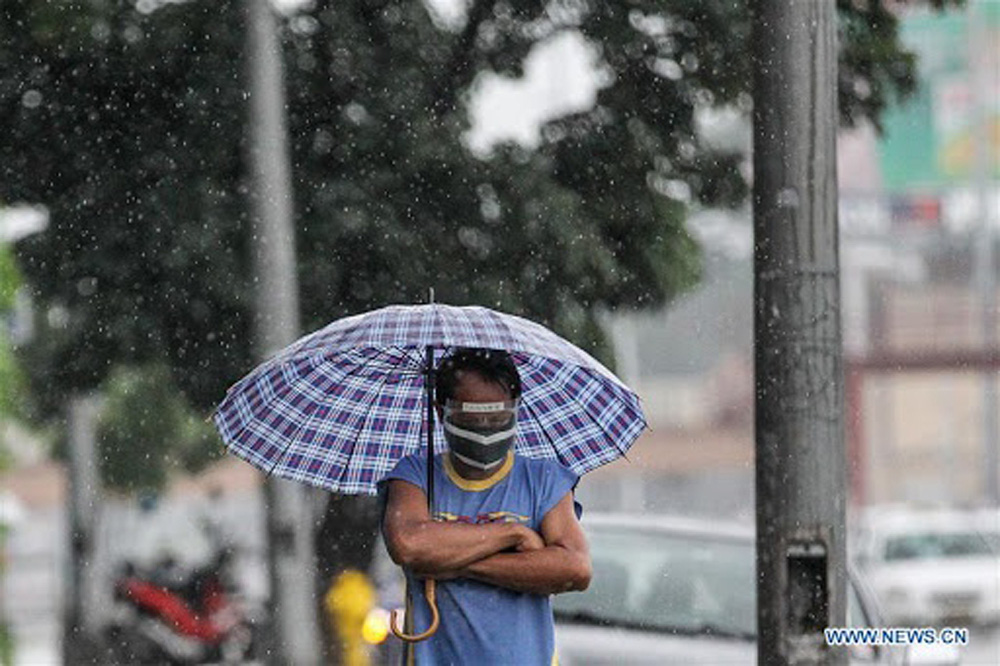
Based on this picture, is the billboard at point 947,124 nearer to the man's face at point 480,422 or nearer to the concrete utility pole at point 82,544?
the concrete utility pole at point 82,544

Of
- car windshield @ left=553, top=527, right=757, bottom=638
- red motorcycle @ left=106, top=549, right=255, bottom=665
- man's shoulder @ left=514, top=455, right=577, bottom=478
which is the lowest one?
red motorcycle @ left=106, top=549, right=255, bottom=665

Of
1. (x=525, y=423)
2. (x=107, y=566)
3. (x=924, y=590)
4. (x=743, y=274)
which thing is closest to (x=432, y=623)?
(x=525, y=423)

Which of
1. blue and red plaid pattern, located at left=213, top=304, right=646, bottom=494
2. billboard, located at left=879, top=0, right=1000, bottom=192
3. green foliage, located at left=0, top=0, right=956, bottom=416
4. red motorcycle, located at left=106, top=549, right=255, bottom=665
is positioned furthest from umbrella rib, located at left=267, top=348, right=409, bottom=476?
billboard, located at left=879, top=0, right=1000, bottom=192

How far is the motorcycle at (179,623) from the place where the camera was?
15.7 meters

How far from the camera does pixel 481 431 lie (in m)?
4.64

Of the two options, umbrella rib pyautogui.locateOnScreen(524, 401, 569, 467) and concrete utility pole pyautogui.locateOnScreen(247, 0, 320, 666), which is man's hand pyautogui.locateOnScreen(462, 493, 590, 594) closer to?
umbrella rib pyautogui.locateOnScreen(524, 401, 569, 467)

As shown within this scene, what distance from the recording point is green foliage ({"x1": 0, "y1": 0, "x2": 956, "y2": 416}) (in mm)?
10297

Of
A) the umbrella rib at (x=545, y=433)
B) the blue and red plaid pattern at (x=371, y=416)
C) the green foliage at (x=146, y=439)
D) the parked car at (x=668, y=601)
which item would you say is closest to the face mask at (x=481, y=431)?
the blue and red plaid pattern at (x=371, y=416)

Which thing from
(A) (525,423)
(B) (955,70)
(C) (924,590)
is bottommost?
(C) (924,590)

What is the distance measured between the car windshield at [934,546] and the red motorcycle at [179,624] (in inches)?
380

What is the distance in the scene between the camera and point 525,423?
542 centimetres

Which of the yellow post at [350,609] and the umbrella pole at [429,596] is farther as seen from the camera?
the yellow post at [350,609]

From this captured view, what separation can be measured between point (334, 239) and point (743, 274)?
17.0 feet

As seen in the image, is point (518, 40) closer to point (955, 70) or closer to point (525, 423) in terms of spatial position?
point (525, 423)
